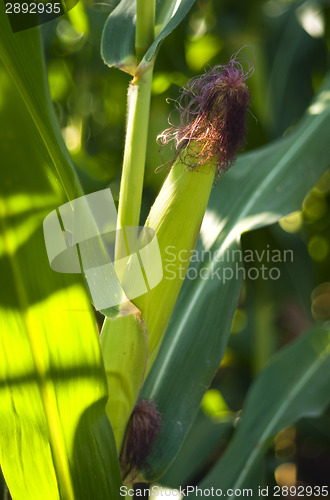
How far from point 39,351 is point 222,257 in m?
0.39

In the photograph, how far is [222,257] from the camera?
0.75 m

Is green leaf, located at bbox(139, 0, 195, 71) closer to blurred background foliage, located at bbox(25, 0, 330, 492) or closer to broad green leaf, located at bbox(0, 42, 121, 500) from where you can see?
broad green leaf, located at bbox(0, 42, 121, 500)

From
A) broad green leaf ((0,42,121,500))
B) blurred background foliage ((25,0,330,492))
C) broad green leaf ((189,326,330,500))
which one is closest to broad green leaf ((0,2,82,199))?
broad green leaf ((0,42,121,500))

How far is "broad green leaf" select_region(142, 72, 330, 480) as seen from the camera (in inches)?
27.2

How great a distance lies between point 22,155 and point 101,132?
80 cm

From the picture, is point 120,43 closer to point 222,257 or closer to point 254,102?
point 222,257

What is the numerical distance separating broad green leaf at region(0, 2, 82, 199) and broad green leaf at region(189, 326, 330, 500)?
472 millimetres

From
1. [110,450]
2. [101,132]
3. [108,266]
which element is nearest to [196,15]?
[101,132]

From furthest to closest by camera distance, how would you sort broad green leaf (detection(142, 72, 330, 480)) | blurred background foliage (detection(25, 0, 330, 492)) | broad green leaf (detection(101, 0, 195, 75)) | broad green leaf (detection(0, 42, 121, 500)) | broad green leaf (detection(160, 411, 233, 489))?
blurred background foliage (detection(25, 0, 330, 492)) < broad green leaf (detection(160, 411, 233, 489)) < broad green leaf (detection(142, 72, 330, 480)) < broad green leaf (detection(101, 0, 195, 75)) < broad green leaf (detection(0, 42, 121, 500))

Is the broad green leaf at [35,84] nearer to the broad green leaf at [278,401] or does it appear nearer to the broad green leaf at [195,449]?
the broad green leaf at [278,401]

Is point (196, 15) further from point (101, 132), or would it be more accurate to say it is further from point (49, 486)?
point (49, 486)

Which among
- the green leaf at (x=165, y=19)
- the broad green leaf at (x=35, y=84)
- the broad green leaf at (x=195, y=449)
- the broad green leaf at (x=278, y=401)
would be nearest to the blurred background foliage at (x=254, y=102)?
the broad green leaf at (x=195, y=449)

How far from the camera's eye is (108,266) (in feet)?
1.47

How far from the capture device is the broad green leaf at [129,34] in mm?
465
